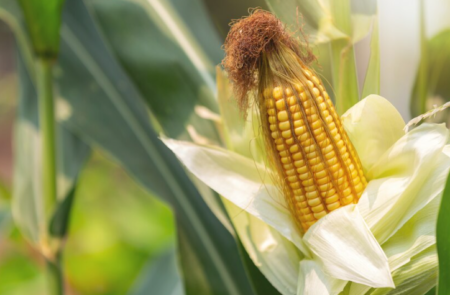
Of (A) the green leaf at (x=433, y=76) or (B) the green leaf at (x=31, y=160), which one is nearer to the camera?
(A) the green leaf at (x=433, y=76)

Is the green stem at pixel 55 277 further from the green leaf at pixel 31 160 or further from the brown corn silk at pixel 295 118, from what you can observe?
the brown corn silk at pixel 295 118

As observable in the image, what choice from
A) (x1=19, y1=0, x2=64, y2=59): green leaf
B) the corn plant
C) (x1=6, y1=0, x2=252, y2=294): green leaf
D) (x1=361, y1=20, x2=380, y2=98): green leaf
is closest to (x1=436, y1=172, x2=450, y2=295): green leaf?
the corn plant

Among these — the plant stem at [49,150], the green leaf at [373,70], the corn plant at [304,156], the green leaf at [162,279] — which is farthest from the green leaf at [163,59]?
the green leaf at [162,279]

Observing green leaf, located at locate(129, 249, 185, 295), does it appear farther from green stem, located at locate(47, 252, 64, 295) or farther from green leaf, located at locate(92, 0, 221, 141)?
green leaf, located at locate(92, 0, 221, 141)

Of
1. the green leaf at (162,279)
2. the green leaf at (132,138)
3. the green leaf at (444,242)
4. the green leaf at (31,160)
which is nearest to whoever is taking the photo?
the green leaf at (444,242)

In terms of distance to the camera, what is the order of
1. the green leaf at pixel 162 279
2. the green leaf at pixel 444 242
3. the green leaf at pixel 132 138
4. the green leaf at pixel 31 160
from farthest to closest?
the green leaf at pixel 162 279, the green leaf at pixel 31 160, the green leaf at pixel 132 138, the green leaf at pixel 444 242

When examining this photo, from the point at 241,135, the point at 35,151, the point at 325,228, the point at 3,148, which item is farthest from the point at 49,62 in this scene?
the point at 3,148

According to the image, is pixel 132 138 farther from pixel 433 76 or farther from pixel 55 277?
pixel 433 76
